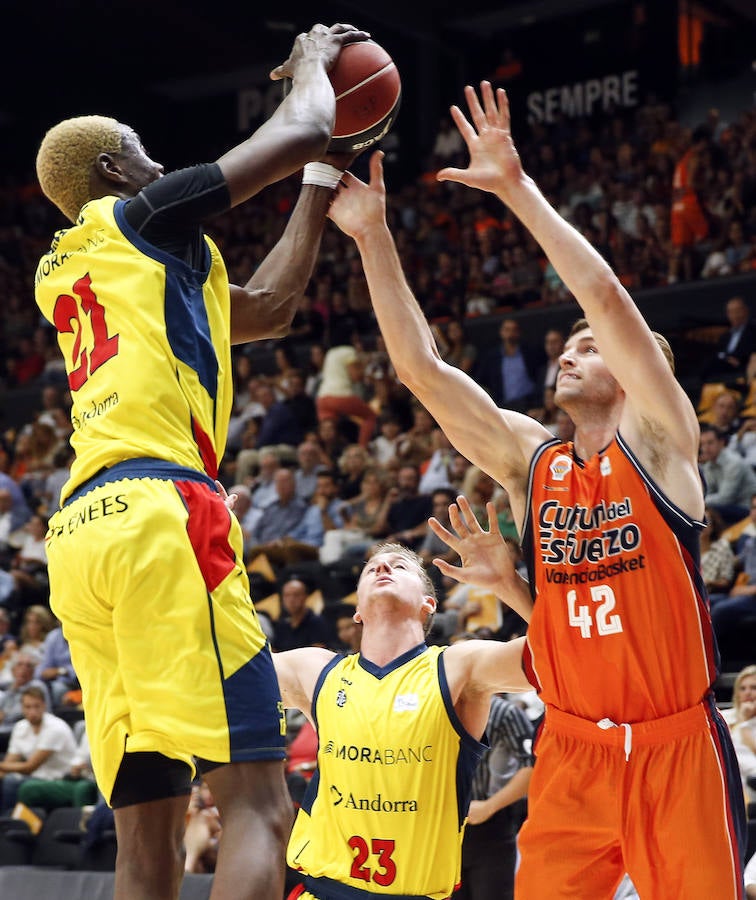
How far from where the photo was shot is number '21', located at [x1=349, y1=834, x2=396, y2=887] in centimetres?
404

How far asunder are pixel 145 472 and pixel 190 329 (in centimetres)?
34

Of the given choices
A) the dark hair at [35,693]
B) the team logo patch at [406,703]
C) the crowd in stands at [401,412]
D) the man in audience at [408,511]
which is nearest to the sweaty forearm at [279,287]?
the team logo patch at [406,703]

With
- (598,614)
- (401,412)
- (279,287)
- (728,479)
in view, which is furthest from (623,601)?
(401,412)

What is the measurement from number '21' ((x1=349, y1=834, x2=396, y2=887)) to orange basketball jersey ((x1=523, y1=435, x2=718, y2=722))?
907mm

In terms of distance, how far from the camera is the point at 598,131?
17.9m

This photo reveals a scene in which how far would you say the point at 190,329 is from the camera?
2783 mm

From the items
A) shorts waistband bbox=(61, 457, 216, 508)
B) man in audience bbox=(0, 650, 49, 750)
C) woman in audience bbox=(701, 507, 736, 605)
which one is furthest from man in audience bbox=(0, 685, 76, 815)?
shorts waistband bbox=(61, 457, 216, 508)

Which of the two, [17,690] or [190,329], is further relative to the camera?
[17,690]

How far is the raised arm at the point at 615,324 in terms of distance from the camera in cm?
335

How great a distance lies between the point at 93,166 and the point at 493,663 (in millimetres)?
2011

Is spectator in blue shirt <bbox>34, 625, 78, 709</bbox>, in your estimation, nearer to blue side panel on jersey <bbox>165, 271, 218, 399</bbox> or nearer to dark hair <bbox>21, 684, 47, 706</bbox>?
dark hair <bbox>21, 684, 47, 706</bbox>

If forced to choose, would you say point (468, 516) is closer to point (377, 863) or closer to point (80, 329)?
point (377, 863)

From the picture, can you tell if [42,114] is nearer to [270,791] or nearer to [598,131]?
[598,131]

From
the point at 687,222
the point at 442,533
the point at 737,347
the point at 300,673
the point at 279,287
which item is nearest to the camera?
the point at 279,287
